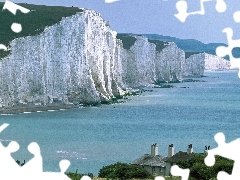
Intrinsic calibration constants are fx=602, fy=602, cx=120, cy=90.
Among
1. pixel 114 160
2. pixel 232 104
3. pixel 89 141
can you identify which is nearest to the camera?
pixel 114 160

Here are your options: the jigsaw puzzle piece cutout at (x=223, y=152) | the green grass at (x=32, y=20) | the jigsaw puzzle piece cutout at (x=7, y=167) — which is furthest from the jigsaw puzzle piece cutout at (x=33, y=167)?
the green grass at (x=32, y=20)

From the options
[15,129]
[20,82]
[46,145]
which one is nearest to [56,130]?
[15,129]

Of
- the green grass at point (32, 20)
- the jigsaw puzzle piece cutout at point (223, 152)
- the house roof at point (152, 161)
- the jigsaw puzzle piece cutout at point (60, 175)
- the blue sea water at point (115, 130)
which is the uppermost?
the green grass at point (32, 20)

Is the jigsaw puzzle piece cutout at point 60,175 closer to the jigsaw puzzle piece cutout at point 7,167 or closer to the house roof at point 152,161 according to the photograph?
the jigsaw puzzle piece cutout at point 7,167

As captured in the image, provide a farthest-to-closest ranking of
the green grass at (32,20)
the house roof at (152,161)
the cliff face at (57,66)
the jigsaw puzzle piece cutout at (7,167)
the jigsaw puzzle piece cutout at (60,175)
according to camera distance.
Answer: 1. the green grass at (32,20)
2. the cliff face at (57,66)
3. the house roof at (152,161)
4. the jigsaw puzzle piece cutout at (7,167)
5. the jigsaw puzzle piece cutout at (60,175)

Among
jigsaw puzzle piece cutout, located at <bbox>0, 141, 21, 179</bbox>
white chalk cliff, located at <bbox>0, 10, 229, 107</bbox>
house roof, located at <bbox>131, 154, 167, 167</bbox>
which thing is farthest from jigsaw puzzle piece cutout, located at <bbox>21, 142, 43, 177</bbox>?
white chalk cliff, located at <bbox>0, 10, 229, 107</bbox>

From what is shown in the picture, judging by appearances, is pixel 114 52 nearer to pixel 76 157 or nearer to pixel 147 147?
pixel 147 147
